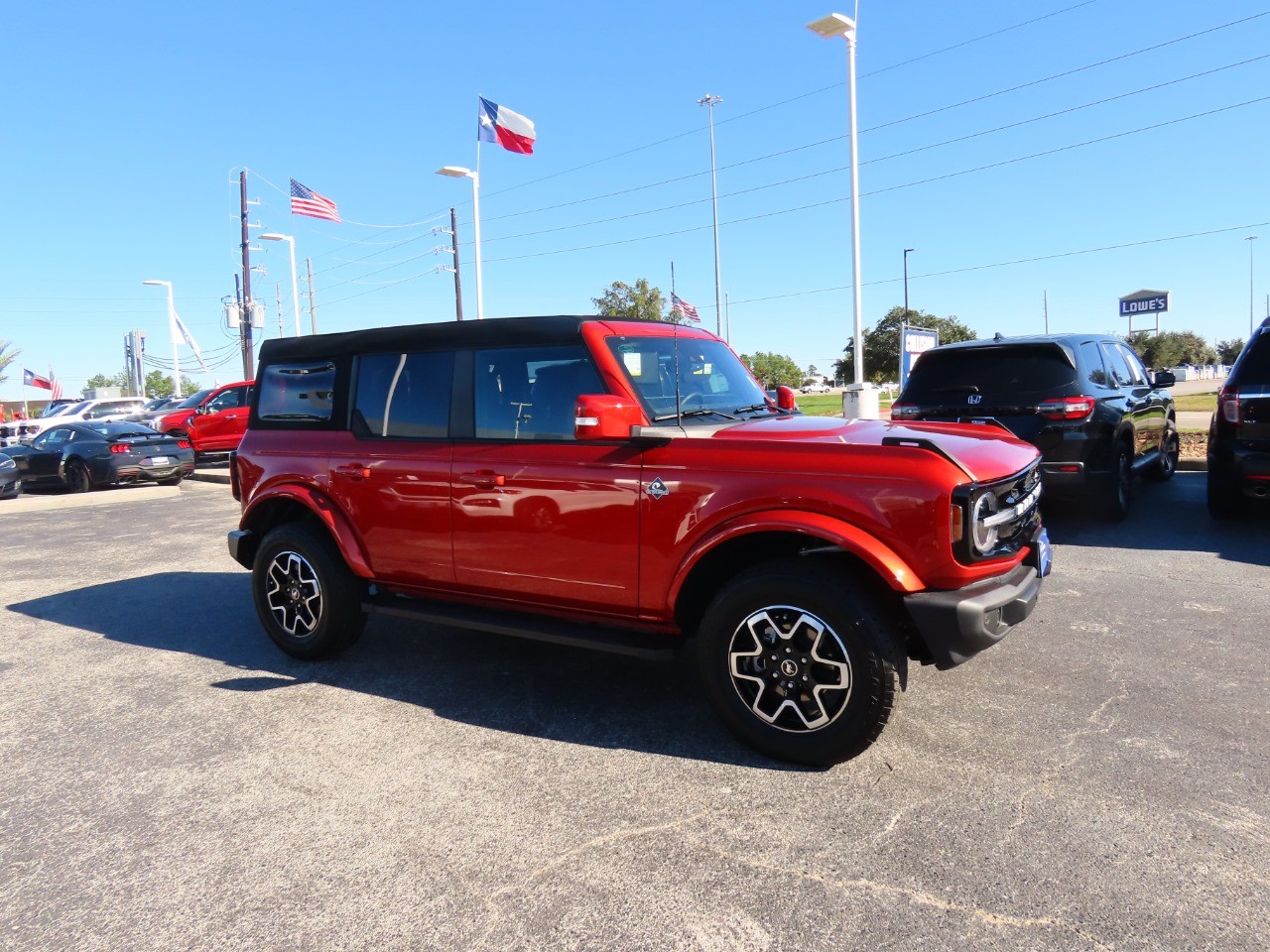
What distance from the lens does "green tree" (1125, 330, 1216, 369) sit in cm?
7238

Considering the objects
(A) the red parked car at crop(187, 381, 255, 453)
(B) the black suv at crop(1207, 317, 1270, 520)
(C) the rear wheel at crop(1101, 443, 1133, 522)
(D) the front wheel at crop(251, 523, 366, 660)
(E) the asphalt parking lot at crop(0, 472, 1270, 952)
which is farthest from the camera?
(A) the red parked car at crop(187, 381, 255, 453)

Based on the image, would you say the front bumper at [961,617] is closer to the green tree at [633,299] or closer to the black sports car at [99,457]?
the black sports car at [99,457]

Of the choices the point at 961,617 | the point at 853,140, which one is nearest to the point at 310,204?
the point at 853,140

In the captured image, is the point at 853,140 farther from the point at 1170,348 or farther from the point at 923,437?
the point at 1170,348

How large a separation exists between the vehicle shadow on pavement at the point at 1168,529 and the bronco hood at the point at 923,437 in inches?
155

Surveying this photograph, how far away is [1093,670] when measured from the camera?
167 inches

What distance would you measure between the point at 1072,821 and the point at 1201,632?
8.58 ft

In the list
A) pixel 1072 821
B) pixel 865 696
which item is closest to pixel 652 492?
pixel 865 696

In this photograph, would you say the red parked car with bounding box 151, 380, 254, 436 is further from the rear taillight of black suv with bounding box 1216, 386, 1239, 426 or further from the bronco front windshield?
the rear taillight of black suv with bounding box 1216, 386, 1239, 426

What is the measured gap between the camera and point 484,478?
4.07 m

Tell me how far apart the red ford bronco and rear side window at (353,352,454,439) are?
14 millimetres

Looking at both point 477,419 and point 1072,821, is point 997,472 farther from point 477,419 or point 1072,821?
point 477,419

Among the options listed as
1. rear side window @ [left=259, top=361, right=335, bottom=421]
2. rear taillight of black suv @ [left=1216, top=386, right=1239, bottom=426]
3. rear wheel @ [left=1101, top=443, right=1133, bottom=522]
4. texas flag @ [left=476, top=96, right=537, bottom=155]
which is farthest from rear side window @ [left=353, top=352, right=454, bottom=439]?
texas flag @ [left=476, top=96, right=537, bottom=155]

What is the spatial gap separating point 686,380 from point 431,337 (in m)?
1.40
